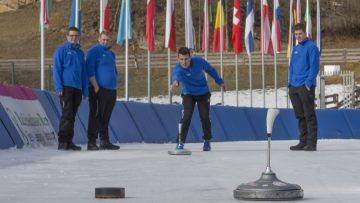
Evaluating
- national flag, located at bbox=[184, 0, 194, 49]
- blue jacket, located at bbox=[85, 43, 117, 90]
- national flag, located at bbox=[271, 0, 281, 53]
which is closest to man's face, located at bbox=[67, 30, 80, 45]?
blue jacket, located at bbox=[85, 43, 117, 90]

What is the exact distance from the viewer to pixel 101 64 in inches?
631

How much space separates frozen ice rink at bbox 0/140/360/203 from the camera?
8.33m

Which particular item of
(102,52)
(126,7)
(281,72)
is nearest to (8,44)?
Result: (281,72)

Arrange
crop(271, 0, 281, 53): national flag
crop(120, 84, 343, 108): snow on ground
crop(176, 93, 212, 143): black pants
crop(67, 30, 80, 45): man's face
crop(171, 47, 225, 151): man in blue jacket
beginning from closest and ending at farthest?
crop(67, 30, 80, 45): man's face → crop(171, 47, 225, 151): man in blue jacket → crop(176, 93, 212, 143): black pants → crop(271, 0, 281, 53): national flag → crop(120, 84, 343, 108): snow on ground

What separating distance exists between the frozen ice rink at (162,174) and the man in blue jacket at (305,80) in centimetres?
118

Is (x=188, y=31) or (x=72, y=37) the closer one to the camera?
(x=72, y=37)

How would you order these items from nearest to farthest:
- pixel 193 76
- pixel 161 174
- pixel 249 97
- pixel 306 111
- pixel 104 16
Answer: pixel 161 174, pixel 193 76, pixel 306 111, pixel 104 16, pixel 249 97

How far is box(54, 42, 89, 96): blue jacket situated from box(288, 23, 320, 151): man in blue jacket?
3.28 metres

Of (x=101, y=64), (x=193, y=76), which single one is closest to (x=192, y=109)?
(x=193, y=76)

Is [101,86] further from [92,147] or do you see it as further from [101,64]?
[92,147]

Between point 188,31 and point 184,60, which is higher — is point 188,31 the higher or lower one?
the higher one

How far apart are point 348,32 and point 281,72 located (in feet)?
48.0

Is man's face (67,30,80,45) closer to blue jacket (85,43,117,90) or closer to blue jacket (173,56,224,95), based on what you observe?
blue jacket (85,43,117,90)

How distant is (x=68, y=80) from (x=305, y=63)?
357cm
